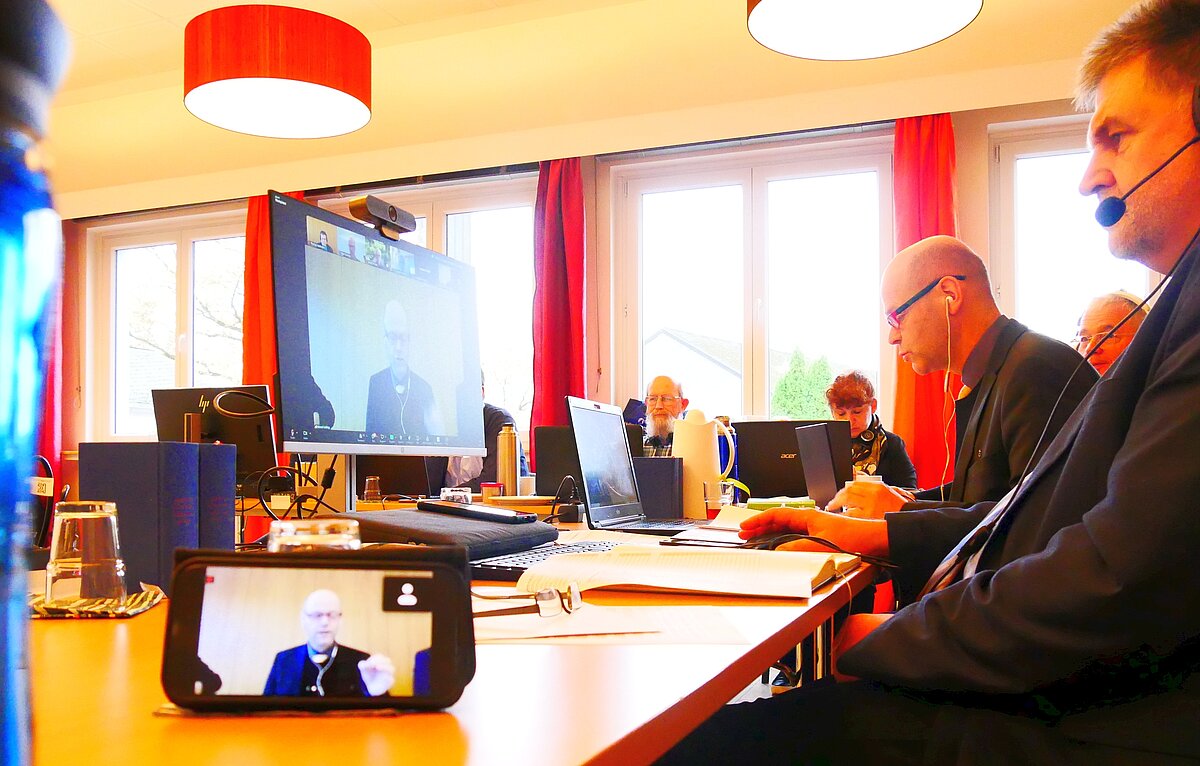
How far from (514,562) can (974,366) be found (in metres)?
1.47

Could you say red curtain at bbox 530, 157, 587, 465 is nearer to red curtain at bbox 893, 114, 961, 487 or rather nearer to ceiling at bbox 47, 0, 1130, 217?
ceiling at bbox 47, 0, 1130, 217

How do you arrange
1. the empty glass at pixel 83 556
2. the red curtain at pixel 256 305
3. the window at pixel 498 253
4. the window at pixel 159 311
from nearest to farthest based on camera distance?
the empty glass at pixel 83 556, the window at pixel 498 253, the red curtain at pixel 256 305, the window at pixel 159 311

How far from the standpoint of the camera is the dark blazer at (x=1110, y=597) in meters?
0.88

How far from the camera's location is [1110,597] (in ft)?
2.93

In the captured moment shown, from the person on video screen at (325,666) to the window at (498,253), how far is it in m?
5.18

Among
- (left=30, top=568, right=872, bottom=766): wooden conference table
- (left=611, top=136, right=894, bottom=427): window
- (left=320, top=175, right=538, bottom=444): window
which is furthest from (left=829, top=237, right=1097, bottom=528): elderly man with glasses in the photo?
(left=320, top=175, right=538, bottom=444): window

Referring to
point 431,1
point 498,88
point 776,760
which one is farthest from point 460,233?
point 776,760

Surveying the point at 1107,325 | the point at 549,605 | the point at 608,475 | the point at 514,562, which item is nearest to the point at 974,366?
the point at 608,475

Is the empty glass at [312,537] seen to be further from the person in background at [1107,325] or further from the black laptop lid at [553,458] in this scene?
the person in background at [1107,325]

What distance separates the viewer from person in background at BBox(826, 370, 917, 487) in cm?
418

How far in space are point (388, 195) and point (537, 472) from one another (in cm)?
401

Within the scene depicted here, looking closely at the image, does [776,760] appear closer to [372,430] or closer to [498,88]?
[372,430]

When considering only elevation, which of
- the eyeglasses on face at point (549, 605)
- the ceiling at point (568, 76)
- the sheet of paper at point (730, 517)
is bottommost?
the sheet of paper at point (730, 517)

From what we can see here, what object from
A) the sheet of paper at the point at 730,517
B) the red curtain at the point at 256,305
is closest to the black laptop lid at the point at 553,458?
the sheet of paper at the point at 730,517
